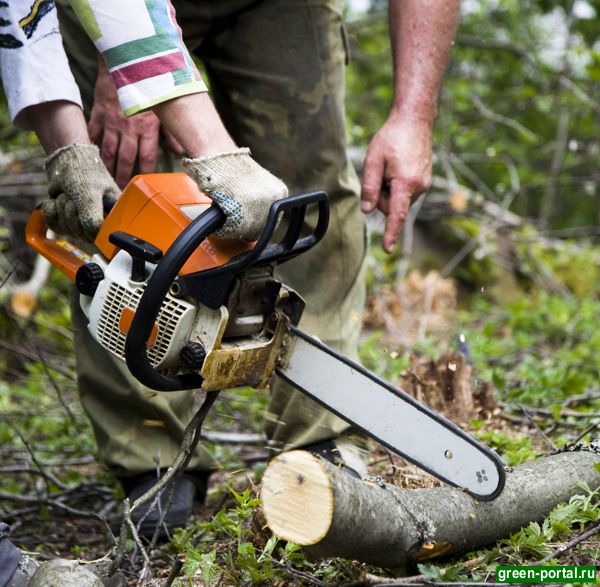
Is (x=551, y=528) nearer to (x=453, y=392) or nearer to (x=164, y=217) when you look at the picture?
(x=453, y=392)

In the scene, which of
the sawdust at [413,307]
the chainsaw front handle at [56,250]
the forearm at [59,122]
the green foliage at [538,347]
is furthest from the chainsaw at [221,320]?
the sawdust at [413,307]

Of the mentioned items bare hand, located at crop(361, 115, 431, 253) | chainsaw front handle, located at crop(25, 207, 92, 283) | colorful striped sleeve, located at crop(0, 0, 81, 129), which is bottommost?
bare hand, located at crop(361, 115, 431, 253)

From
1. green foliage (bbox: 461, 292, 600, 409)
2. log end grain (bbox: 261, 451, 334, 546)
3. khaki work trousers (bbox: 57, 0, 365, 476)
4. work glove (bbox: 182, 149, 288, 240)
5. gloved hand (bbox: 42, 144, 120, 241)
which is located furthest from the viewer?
green foliage (bbox: 461, 292, 600, 409)

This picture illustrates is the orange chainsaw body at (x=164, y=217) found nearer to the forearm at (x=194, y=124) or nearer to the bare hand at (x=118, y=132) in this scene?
the forearm at (x=194, y=124)

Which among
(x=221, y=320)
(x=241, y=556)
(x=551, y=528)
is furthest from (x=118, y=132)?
(x=551, y=528)

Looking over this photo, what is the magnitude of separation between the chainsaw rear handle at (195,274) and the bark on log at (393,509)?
0.41 meters

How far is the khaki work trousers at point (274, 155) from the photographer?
2.38 metres

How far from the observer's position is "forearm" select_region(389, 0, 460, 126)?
91.1 inches

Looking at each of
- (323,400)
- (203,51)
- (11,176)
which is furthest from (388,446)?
(11,176)

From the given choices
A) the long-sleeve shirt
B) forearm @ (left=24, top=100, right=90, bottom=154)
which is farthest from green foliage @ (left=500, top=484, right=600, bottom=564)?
forearm @ (left=24, top=100, right=90, bottom=154)

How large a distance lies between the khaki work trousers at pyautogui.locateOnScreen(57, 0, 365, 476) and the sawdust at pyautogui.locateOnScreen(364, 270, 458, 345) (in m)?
2.21

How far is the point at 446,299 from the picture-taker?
5414 mm

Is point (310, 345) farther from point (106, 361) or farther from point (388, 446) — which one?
point (106, 361)

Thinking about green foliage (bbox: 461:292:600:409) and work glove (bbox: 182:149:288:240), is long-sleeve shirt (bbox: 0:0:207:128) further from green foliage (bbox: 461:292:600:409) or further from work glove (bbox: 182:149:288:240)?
green foliage (bbox: 461:292:600:409)
